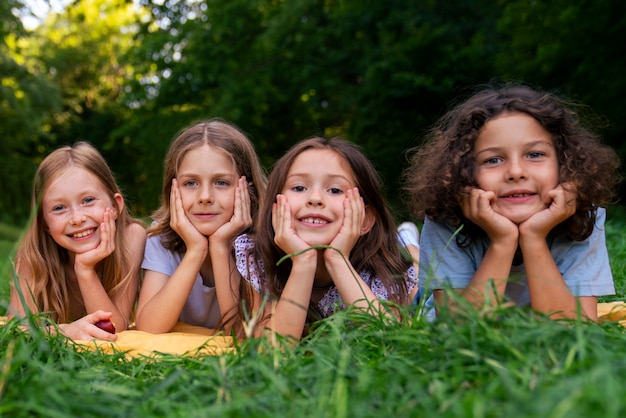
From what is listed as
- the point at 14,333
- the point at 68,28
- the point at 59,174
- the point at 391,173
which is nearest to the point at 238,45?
the point at 391,173

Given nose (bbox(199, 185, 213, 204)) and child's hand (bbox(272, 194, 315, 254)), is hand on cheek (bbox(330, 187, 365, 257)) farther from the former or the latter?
nose (bbox(199, 185, 213, 204))

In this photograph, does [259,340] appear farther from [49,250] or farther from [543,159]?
[49,250]

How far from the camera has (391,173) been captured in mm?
14992

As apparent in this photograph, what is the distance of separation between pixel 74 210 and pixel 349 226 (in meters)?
1.52

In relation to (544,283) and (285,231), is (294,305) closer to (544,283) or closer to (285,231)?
→ (285,231)

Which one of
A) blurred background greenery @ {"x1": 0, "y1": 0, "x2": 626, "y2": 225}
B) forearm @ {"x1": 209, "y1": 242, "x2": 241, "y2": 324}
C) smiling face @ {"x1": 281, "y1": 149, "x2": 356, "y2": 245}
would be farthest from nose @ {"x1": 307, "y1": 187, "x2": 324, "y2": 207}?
blurred background greenery @ {"x1": 0, "y1": 0, "x2": 626, "y2": 225}

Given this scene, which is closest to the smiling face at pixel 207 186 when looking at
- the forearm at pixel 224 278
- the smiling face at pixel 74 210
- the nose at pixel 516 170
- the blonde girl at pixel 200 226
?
the blonde girl at pixel 200 226

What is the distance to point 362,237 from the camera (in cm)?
335

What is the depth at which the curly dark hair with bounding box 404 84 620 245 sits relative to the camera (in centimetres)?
285

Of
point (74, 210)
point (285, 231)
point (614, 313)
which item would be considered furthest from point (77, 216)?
point (614, 313)

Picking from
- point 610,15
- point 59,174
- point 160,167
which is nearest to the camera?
point 59,174

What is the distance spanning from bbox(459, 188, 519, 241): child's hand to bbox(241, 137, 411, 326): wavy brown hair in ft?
1.70

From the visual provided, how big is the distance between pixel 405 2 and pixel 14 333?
14.7m

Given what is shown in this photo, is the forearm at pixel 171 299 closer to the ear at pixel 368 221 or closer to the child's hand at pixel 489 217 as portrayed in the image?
the ear at pixel 368 221
